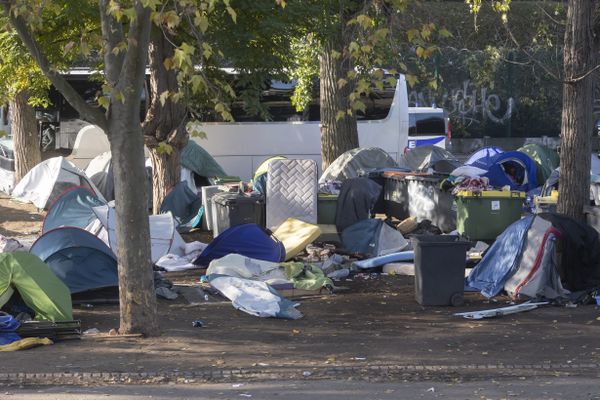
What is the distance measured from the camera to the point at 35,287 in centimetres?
924

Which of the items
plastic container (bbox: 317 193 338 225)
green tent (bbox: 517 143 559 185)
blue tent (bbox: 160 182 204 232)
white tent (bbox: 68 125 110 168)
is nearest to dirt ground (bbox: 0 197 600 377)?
plastic container (bbox: 317 193 338 225)

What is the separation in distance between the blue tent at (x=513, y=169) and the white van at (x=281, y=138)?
15.8 feet

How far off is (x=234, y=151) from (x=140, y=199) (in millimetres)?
13852

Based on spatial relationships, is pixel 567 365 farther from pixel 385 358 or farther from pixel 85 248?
pixel 85 248

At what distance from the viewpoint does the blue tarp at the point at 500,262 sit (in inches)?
437

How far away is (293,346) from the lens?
8.83m

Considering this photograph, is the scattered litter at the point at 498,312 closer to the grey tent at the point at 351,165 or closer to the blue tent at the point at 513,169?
the grey tent at the point at 351,165

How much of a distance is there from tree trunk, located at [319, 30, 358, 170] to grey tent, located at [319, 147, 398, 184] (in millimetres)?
→ 527

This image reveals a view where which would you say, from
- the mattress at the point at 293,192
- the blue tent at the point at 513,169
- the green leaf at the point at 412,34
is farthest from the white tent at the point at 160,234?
the blue tent at the point at 513,169

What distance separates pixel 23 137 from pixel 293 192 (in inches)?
331

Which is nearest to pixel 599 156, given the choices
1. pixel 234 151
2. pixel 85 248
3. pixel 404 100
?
pixel 404 100

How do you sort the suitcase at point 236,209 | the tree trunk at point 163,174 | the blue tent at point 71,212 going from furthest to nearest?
the tree trunk at point 163,174 → the suitcase at point 236,209 → the blue tent at point 71,212

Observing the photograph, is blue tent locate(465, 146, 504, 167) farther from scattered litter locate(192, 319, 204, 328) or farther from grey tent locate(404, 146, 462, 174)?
scattered litter locate(192, 319, 204, 328)

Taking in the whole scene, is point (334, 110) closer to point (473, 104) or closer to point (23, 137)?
point (23, 137)
